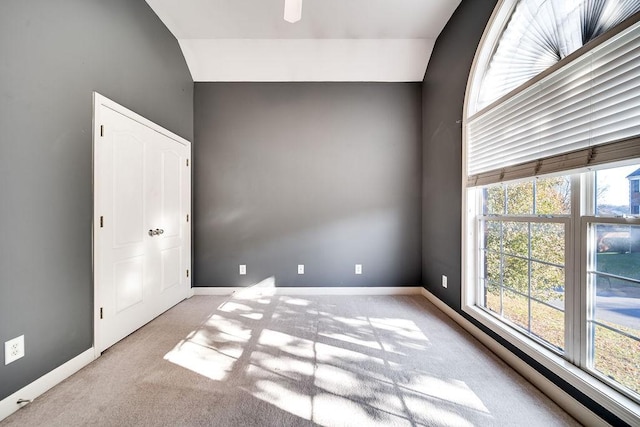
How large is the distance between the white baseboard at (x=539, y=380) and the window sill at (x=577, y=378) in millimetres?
83

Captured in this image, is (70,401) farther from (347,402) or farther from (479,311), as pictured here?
(479,311)

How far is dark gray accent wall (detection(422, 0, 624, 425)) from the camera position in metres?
2.35

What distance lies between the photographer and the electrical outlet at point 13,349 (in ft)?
4.42

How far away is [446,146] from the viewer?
2723 mm

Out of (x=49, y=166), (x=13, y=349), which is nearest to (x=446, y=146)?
(x=49, y=166)

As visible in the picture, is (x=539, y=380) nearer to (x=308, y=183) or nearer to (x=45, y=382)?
(x=308, y=183)

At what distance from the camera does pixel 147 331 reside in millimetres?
2283

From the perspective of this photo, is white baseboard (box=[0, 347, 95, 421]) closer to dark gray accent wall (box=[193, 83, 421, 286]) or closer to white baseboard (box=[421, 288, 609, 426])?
dark gray accent wall (box=[193, 83, 421, 286])

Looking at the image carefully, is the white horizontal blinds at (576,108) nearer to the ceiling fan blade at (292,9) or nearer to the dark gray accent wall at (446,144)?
the dark gray accent wall at (446,144)

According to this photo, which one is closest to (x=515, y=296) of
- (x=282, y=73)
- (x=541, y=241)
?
(x=541, y=241)

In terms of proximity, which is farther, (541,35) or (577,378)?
(541,35)

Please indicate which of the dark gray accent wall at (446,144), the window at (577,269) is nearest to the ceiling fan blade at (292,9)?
the dark gray accent wall at (446,144)

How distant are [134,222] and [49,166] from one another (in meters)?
0.79

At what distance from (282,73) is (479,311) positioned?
3.42 metres
